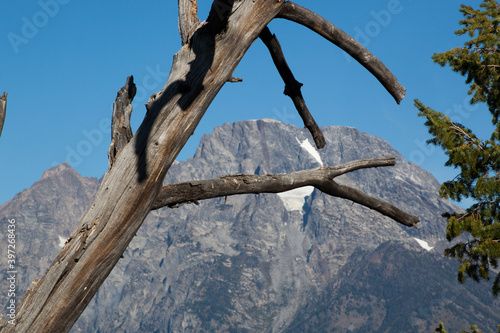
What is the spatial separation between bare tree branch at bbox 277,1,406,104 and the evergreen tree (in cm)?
1198

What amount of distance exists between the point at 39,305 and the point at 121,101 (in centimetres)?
145

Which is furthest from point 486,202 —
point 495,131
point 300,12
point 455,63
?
point 300,12

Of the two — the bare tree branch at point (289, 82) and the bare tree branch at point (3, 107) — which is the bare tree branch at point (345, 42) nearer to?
the bare tree branch at point (289, 82)

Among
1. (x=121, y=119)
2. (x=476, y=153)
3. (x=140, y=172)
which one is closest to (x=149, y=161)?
(x=140, y=172)

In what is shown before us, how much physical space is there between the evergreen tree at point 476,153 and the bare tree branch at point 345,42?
12.0 metres

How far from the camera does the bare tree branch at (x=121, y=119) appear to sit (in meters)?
3.25

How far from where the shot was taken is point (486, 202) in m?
17.0

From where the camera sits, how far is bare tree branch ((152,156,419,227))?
3.49 meters

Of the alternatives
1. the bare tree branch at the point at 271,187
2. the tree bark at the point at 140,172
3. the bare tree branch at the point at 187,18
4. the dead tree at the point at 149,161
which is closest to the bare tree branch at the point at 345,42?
the dead tree at the point at 149,161

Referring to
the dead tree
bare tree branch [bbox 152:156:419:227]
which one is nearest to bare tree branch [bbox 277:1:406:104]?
the dead tree

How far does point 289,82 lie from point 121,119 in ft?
6.01

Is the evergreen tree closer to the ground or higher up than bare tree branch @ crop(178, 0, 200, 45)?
higher up

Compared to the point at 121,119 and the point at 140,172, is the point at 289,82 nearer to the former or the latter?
the point at 121,119

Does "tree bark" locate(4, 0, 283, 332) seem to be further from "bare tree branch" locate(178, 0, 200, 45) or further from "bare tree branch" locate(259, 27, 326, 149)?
"bare tree branch" locate(259, 27, 326, 149)
